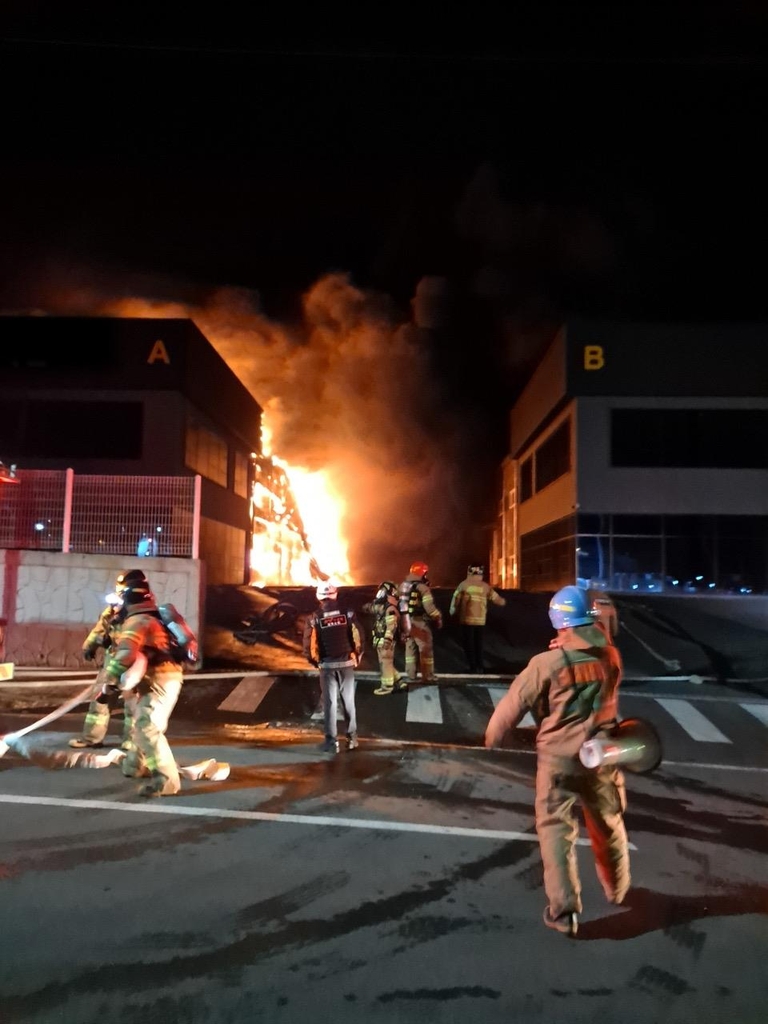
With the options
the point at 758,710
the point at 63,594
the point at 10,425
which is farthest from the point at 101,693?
the point at 10,425

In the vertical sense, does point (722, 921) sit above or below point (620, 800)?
below

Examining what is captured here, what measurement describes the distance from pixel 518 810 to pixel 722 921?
70.5 inches

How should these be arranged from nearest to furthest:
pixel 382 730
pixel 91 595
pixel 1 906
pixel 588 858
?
pixel 1 906 < pixel 588 858 < pixel 382 730 < pixel 91 595

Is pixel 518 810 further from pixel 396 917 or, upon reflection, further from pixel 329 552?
pixel 329 552

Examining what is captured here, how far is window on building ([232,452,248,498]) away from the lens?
1142 inches

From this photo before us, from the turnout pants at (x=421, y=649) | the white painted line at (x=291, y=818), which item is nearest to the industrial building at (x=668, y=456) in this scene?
the turnout pants at (x=421, y=649)

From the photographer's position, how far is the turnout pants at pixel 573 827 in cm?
328

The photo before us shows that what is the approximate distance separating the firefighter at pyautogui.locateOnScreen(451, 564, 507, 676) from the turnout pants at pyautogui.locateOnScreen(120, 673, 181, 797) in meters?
5.58

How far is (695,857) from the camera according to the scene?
442 centimetres

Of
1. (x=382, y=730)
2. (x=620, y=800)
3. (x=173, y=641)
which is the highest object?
(x=173, y=641)

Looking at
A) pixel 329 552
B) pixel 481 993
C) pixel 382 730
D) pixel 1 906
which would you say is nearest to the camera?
pixel 481 993

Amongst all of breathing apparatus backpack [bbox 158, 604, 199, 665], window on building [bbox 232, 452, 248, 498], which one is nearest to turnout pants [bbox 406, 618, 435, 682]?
breathing apparatus backpack [bbox 158, 604, 199, 665]

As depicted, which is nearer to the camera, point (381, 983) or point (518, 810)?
point (381, 983)

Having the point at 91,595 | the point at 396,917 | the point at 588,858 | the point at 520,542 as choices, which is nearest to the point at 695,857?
the point at 588,858
